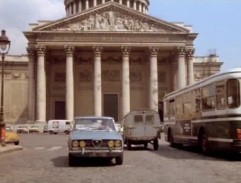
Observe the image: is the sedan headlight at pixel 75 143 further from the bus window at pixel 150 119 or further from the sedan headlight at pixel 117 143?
the bus window at pixel 150 119

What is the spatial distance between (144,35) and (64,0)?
115 feet

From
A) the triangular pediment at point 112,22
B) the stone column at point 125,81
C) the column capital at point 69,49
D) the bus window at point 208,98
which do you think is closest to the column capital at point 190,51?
the triangular pediment at point 112,22

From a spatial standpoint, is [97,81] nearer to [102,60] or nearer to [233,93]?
[102,60]

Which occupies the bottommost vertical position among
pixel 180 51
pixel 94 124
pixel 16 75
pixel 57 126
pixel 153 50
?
pixel 57 126

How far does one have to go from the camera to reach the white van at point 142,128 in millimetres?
25172

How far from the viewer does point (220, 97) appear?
18188mm

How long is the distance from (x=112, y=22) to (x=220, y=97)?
45.7m

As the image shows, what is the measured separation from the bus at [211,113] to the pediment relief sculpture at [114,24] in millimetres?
37491

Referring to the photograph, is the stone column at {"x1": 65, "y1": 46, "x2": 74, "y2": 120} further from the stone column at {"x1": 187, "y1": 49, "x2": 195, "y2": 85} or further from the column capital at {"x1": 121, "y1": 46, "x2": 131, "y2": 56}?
the stone column at {"x1": 187, "y1": 49, "x2": 195, "y2": 85}

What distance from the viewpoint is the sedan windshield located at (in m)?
16.1

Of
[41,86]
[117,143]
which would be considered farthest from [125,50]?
[117,143]

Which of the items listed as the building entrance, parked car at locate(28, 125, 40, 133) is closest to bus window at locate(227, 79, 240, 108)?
parked car at locate(28, 125, 40, 133)

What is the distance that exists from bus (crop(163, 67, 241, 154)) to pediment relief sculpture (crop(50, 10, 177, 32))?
37.5m

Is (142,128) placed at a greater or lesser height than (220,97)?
lesser
